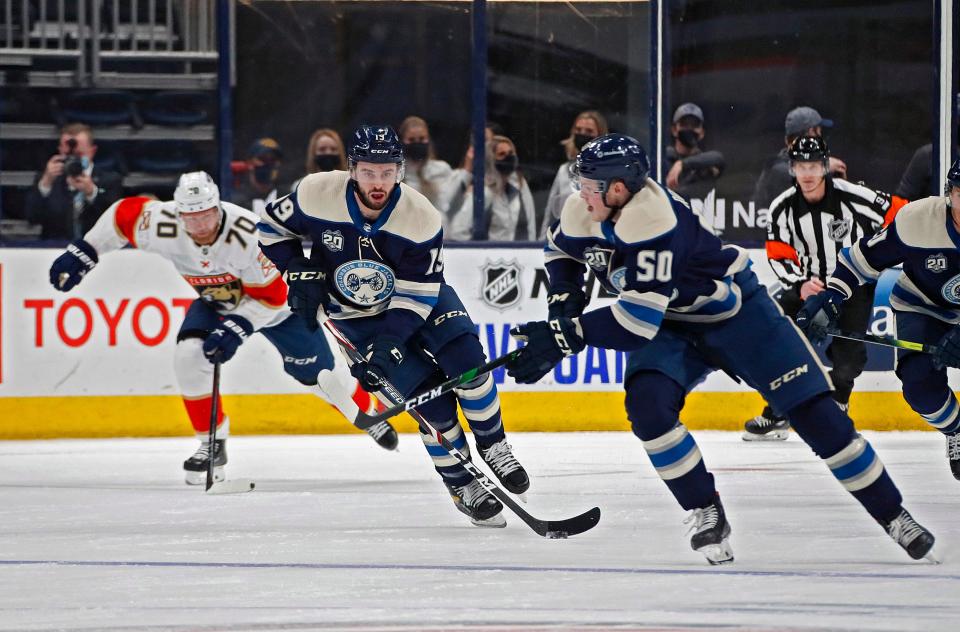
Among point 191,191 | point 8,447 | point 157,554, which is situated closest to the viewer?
point 157,554

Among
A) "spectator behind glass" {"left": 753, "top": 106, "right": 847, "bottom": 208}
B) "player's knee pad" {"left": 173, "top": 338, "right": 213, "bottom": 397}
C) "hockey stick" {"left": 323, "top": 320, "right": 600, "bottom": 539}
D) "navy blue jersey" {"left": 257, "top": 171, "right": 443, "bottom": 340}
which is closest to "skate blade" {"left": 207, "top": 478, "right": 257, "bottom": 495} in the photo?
"player's knee pad" {"left": 173, "top": 338, "right": 213, "bottom": 397}

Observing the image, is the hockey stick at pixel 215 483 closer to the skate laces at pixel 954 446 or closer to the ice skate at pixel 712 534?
the ice skate at pixel 712 534

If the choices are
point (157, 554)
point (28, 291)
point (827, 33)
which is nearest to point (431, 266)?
point (157, 554)

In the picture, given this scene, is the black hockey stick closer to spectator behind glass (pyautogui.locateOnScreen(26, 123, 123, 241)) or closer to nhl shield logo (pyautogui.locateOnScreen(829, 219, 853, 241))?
nhl shield logo (pyautogui.locateOnScreen(829, 219, 853, 241))

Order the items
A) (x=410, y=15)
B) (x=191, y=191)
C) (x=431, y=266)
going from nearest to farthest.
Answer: (x=431, y=266) < (x=191, y=191) < (x=410, y=15)

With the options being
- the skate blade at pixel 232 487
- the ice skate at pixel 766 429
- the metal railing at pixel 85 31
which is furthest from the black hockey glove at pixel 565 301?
the metal railing at pixel 85 31

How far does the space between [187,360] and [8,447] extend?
4.36ft

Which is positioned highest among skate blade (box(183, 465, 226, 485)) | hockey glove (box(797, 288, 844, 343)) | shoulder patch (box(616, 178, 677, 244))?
shoulder patch (box(616, 178, 677, 244))

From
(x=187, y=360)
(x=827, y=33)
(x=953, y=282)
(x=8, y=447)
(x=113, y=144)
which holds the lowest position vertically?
(x=8, y=447)

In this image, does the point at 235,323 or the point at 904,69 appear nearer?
the point at 235,323

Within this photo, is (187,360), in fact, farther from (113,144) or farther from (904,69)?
(904,69)

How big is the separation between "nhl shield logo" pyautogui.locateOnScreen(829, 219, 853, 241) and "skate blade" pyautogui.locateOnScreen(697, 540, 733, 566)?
2.50m

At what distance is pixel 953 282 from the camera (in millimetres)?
4328

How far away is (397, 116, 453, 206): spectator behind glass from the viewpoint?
6414 millimetres
